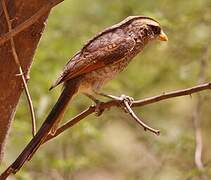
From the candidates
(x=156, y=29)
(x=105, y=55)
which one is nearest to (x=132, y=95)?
(x=156, y=29)

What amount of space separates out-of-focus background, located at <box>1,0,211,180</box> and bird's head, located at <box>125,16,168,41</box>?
1.01m

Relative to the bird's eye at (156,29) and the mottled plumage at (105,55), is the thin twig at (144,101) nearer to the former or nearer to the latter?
the mottled plumage at (105,55)

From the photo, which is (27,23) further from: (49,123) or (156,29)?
(156,29)

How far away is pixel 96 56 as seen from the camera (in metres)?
3.17

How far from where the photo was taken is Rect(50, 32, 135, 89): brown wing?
312 cm

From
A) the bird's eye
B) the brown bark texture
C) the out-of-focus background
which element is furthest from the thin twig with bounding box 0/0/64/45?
the out-of-focus background

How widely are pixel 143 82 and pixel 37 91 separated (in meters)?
1.58

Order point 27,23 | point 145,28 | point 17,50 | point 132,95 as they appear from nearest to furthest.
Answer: point 27,23
point 17,50
point 145,28
point 132,95

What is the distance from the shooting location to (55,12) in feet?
19.1

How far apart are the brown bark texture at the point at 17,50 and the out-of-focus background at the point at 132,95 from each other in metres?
1.68

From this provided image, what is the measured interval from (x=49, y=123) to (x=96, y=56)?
23.8 inches

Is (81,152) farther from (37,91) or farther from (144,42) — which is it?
(144,42)

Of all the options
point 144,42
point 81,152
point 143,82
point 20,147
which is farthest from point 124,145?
point 144,42

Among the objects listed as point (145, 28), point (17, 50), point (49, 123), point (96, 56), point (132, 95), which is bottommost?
point (49, 123)
